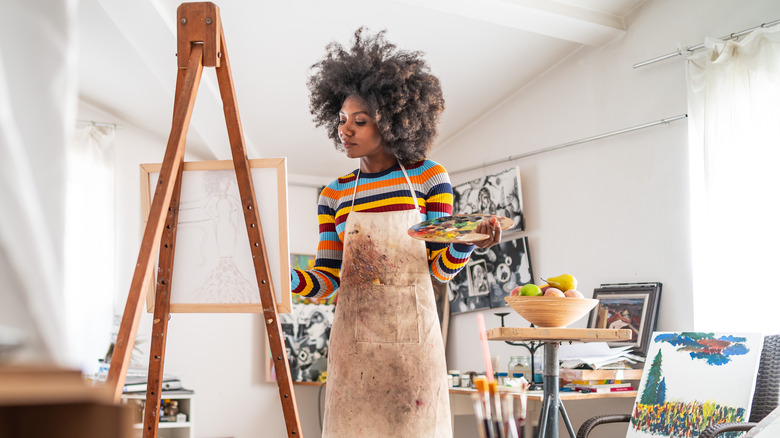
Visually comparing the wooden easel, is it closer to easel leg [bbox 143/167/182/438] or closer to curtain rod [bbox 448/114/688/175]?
easel leg [bbox 143/167/182/438]

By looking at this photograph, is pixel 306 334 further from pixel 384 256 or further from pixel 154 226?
pixel 154 226

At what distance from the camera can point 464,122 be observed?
4.91 metres

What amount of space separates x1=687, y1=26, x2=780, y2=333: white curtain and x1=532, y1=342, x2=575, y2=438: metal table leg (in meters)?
1.25

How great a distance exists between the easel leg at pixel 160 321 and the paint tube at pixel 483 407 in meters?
1.04

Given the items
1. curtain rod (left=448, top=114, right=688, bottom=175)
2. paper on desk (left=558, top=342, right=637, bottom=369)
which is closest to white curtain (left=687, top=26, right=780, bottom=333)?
curtain rod (left=448, top=114, right=688, bottom=175)

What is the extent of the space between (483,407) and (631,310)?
279 cm

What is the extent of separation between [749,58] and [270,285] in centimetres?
247

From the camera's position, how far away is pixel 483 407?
3.36ft

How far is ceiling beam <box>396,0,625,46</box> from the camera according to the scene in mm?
3363

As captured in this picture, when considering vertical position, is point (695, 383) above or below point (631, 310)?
below

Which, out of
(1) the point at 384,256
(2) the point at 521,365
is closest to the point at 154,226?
(1) the point at 384,256

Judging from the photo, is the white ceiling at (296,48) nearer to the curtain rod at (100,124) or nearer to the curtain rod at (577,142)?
the curtain rod at (100,124)

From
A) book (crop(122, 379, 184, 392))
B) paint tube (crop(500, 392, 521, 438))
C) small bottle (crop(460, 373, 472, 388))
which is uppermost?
paint tube (crop(500, 392, 521, 438))

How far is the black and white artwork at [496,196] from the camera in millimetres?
4387
